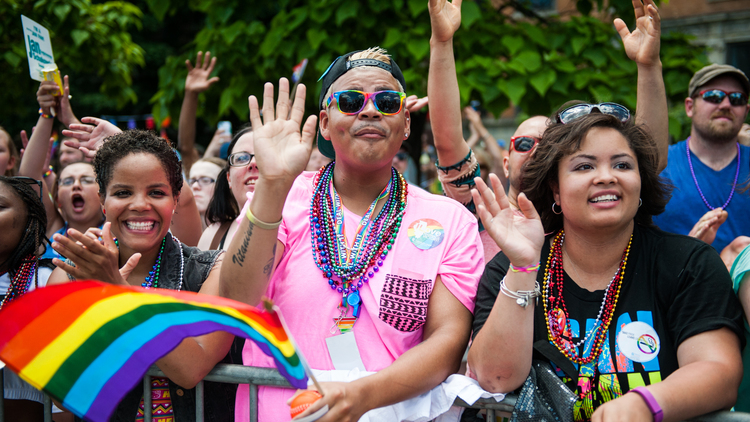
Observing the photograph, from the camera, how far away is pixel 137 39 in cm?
1788

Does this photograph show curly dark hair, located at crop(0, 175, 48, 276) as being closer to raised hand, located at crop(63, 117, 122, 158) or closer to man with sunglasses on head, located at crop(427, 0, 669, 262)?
raised hand, located at crop(63, 117, 122, 158)

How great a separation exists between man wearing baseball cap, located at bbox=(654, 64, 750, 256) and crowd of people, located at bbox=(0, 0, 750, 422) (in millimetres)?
1523

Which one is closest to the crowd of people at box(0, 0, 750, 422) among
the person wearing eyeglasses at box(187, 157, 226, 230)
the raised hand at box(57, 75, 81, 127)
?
the raised hand at box(57, 75, 81, 127)

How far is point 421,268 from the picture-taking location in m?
2.19

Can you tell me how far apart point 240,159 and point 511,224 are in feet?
7.19

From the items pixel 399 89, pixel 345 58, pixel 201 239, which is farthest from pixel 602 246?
pixel 201 239

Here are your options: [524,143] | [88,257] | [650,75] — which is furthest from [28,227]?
[650,75]

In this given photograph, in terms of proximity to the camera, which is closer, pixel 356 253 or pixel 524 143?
pixel 356 253

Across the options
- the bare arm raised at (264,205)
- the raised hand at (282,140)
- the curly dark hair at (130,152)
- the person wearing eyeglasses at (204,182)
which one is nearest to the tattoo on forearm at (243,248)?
the bare arm raised at (264,205)

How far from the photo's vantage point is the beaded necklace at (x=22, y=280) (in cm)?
265

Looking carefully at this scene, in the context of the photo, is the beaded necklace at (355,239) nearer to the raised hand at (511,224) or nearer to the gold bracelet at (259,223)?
the gold bracelet at (259,223)

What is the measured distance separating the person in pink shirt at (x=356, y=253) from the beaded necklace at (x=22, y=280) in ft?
3.95

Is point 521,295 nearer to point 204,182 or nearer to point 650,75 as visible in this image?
point 650,75

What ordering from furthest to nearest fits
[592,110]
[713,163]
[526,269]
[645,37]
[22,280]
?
[713,163]
[645,37]
[22,280]
[592,110]
[526,269]
